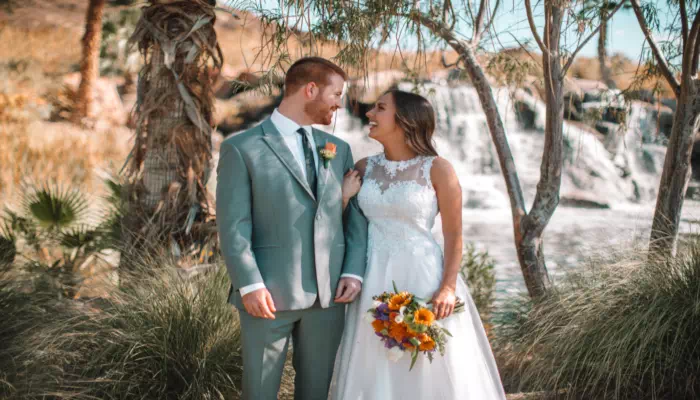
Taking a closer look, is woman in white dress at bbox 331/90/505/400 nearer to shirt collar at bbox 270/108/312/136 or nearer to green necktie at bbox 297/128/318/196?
green necktie at bbox 297/128/318/196

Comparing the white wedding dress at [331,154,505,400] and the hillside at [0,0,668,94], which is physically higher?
the hillside at [0,0,668,94]

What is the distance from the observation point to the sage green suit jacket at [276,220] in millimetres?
A: 2791

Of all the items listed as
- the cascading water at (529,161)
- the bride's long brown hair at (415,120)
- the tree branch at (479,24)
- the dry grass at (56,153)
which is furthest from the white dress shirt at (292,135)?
the cascading water at (529,161)

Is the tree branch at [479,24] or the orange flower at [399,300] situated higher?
the tree branch at [479,24]

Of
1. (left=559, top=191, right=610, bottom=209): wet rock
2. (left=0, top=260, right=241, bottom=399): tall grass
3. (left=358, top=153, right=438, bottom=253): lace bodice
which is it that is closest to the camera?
(left=358, top=153, right=438, bottom=253): lace bodice

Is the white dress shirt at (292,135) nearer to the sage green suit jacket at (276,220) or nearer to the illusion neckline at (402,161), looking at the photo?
the sage green suit jacket at (276,220)

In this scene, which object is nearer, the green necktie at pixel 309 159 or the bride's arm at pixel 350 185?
the green necktie at pixel 309 159

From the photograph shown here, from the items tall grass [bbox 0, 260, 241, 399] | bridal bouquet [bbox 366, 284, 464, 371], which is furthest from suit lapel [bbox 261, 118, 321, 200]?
tall grass [bbox 0, 260, 241, 399]

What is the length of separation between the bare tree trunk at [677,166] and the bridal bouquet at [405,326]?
2401 mm

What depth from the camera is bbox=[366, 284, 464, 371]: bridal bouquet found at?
2.78m

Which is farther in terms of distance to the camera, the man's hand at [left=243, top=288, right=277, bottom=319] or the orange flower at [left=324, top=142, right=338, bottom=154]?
the orange flower at [left=324, top=142, right=338, bottom=154]

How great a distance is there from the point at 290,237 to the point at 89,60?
47.5ft

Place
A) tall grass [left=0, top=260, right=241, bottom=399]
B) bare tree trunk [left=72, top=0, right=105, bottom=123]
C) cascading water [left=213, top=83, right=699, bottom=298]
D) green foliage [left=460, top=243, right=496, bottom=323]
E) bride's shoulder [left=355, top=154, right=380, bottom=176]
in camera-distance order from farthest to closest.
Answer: cascading water [left=213, top=83, right=699, bottom=298]
bare tree trunk [left=72, top=0, right=105, bottom=123]
green foliage [left=460, top=243, right=496, bottom=323]
tall grass [left=0, top=260, right=241, bottom=399]
bride's shoulder [left=355, top=154, right=380, bottom=176]

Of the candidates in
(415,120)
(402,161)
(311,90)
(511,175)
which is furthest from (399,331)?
(511,175)
